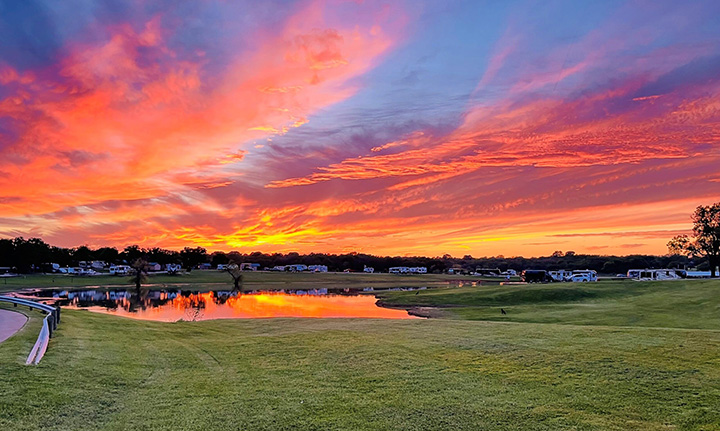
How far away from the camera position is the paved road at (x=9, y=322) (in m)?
16.5

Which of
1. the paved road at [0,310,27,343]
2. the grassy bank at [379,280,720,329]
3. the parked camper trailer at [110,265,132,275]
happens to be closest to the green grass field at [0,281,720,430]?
the paved road at [0,310,27,343]

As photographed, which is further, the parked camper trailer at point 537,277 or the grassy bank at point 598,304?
the parked camper trailer at point 537,277

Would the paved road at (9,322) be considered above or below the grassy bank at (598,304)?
above

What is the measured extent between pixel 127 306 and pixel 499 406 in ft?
153

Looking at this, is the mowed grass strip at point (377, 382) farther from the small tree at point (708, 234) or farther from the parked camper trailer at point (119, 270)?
the parked camper trailer at point (119, 270)

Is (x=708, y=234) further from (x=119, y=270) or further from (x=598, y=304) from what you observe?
(x=119, y=270)

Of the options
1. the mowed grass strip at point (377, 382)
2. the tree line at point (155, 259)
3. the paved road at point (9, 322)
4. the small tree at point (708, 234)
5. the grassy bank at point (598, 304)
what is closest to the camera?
the mowed grass strip at point (377, 382)

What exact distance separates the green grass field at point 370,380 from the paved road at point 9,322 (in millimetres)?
665

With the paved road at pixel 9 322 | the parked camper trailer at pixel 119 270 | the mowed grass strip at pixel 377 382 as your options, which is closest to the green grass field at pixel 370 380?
the mowed grass strip at pixel 377 382

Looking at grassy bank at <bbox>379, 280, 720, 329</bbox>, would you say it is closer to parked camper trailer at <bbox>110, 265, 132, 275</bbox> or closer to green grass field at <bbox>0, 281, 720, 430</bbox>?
green grass field at <bbox>0, 281, 720, 430</bbox>

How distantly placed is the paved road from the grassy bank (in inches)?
1058

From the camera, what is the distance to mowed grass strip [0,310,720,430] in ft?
28.5

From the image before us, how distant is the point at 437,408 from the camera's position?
9164 mm

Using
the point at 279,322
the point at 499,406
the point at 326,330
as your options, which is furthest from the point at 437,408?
the point at 279,322
